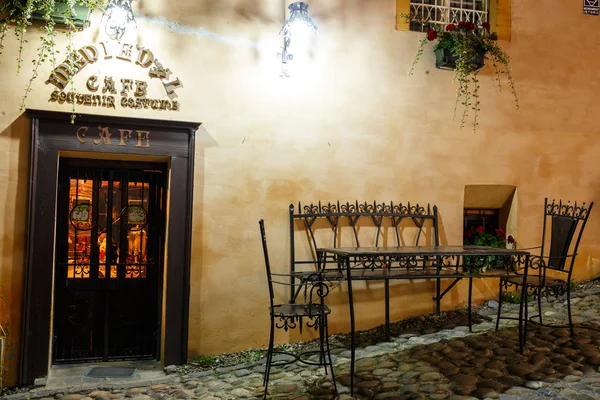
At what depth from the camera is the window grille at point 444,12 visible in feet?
22.6

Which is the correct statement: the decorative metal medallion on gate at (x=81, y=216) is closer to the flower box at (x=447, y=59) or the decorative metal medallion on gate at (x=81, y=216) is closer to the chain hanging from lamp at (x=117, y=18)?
the chain hanging from lamp at (x=117, y=18)

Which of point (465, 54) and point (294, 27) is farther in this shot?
point (465, 54)

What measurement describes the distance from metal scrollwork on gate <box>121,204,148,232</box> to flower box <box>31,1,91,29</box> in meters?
1.93

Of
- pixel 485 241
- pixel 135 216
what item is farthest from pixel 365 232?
pixel 135 216

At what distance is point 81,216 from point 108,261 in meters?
0.56

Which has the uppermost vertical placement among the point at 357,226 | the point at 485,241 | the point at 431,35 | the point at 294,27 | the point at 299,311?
the point at 431,35

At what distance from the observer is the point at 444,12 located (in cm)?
703

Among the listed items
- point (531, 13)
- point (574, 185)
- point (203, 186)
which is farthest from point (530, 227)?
point (203, 186)

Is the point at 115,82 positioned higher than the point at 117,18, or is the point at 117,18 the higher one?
the point at 117,18

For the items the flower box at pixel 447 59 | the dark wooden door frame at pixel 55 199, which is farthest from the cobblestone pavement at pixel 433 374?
the flower box at pixel 447 59

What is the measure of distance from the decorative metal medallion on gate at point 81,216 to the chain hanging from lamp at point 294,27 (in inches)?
103

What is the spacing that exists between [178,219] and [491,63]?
4.45 metres

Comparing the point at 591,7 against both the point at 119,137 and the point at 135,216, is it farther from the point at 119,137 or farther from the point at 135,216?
the point at 135,216

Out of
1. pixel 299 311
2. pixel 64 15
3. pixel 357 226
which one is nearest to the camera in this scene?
pixel 299 311
